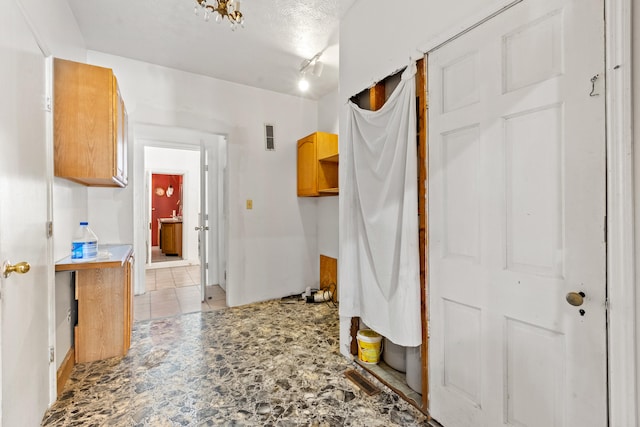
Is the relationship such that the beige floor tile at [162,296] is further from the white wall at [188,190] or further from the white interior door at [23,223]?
the white interior door at [23,223]

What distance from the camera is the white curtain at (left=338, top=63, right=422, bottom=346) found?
1.80 m

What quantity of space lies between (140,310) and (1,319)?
8.64 ft

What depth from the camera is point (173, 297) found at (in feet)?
13.6

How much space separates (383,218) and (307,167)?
2.02m

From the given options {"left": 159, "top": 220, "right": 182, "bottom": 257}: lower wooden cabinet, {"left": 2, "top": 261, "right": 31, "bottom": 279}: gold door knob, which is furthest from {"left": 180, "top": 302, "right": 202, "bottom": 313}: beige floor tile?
{"left": 159, "top": 220, "right": 182, "bottom": 257}: lower wooden cabinet

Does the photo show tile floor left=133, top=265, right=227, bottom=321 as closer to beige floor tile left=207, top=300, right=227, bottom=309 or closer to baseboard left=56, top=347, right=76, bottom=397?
beige floor tile left=207, top=300, right=227, bottom=309

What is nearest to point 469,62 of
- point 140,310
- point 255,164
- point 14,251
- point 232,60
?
point 14,251

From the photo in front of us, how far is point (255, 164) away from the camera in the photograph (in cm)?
385

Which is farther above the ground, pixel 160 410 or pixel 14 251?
pixel 14 251

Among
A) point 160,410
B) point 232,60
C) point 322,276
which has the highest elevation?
point 232,60

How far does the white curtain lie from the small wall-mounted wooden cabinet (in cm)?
119

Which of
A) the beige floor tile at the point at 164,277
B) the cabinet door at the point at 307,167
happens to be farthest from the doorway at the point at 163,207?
the cabinet door at the point at 307,167

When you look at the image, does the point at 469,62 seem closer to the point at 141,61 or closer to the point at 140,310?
the point at 141,61

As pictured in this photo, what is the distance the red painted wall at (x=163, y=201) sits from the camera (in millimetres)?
8461
